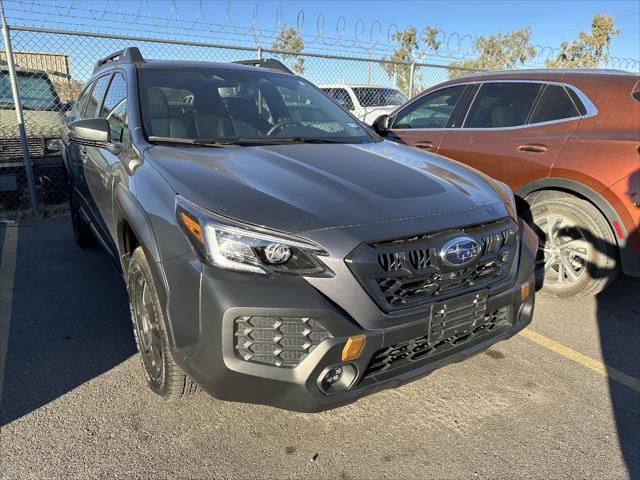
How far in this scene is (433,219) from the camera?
2150 millimetres

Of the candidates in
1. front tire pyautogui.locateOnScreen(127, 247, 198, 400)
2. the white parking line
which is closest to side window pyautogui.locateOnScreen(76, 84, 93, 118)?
the white parking line

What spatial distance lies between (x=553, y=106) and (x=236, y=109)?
261 centimetres

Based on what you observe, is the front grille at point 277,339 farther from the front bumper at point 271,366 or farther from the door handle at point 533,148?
the door handle at point 533,148

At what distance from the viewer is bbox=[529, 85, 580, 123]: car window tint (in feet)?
12.9

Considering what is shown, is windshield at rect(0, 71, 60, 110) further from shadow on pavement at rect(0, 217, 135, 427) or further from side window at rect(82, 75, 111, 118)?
side window at rect(82, 75, 111, 118)

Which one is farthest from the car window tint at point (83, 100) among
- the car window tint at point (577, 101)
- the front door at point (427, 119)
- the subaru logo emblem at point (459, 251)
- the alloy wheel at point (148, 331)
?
the car window tint at point (577, 101)

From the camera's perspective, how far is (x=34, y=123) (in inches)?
271

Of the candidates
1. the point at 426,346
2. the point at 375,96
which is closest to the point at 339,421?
the point at 426,346

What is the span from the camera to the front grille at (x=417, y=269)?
6.43 feet

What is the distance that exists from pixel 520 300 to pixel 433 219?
0.73 m

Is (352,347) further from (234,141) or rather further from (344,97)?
(344,97)

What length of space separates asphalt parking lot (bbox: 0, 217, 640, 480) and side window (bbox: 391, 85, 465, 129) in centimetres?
238

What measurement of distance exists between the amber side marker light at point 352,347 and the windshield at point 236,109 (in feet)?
5.12

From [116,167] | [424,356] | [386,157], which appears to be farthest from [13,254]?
[424,356]
